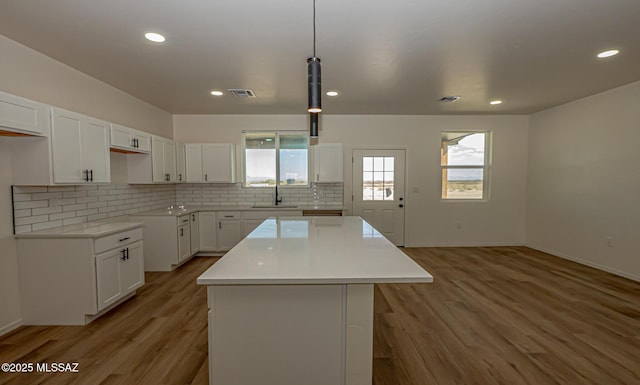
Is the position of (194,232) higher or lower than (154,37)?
lower

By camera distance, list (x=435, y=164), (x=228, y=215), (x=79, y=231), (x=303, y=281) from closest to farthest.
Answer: (x=303, y=281) → (x=79, y=231) → (x=228, y=215) → (x=435, y=164)

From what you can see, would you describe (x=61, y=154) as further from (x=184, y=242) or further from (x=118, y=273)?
(x=184, y=242)

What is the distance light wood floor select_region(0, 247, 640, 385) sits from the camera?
75.1 inches

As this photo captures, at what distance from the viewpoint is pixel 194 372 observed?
A: 6.33 ft

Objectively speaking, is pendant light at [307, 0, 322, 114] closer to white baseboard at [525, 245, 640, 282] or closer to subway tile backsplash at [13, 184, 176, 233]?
subway tile backsplash at [13, 184, 176, 233]

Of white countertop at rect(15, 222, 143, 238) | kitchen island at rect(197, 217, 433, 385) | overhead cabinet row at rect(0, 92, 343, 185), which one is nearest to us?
kitchen island at rect(197, 217, 433, 385)

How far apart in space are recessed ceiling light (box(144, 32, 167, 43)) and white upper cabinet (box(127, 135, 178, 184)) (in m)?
1.96

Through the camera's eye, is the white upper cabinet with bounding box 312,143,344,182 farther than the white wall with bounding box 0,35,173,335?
Yes

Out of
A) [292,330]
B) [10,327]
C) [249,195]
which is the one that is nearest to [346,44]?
[292,330]

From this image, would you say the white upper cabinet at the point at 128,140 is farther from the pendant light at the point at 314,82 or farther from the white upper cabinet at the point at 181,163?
the pendant light at the point at 314,82

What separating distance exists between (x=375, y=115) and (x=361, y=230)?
3333mm

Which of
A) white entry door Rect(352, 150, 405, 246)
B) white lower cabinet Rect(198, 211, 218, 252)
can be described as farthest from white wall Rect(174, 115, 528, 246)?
white lower cabinet Rect(198, 211, 218, 252)

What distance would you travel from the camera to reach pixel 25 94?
8.25ft

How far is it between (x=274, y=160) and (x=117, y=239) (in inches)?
119
